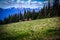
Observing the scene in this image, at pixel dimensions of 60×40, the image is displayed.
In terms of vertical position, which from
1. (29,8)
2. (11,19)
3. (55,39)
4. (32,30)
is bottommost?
(55,39)

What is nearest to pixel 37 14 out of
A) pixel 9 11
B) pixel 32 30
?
pixel 32 30

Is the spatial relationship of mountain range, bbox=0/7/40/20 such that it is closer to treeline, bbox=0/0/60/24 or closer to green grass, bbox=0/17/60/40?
treeline, bbox=0/0/60/24

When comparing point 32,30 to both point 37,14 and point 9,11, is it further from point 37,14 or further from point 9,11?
point 9,11

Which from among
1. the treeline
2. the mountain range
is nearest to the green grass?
the treeline

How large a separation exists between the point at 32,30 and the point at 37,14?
1.03 ft

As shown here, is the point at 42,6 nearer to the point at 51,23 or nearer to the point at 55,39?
the point at 51,23

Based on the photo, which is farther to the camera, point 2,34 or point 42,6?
point 42,6

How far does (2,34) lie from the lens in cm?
233

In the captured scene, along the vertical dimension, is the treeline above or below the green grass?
above

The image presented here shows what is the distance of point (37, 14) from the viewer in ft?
8.18

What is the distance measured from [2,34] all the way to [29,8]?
658 mm

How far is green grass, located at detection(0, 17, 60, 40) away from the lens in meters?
2.33

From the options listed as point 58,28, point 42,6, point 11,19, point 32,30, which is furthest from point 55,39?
point 11,19

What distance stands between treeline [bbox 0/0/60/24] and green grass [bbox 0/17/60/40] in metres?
0.07
